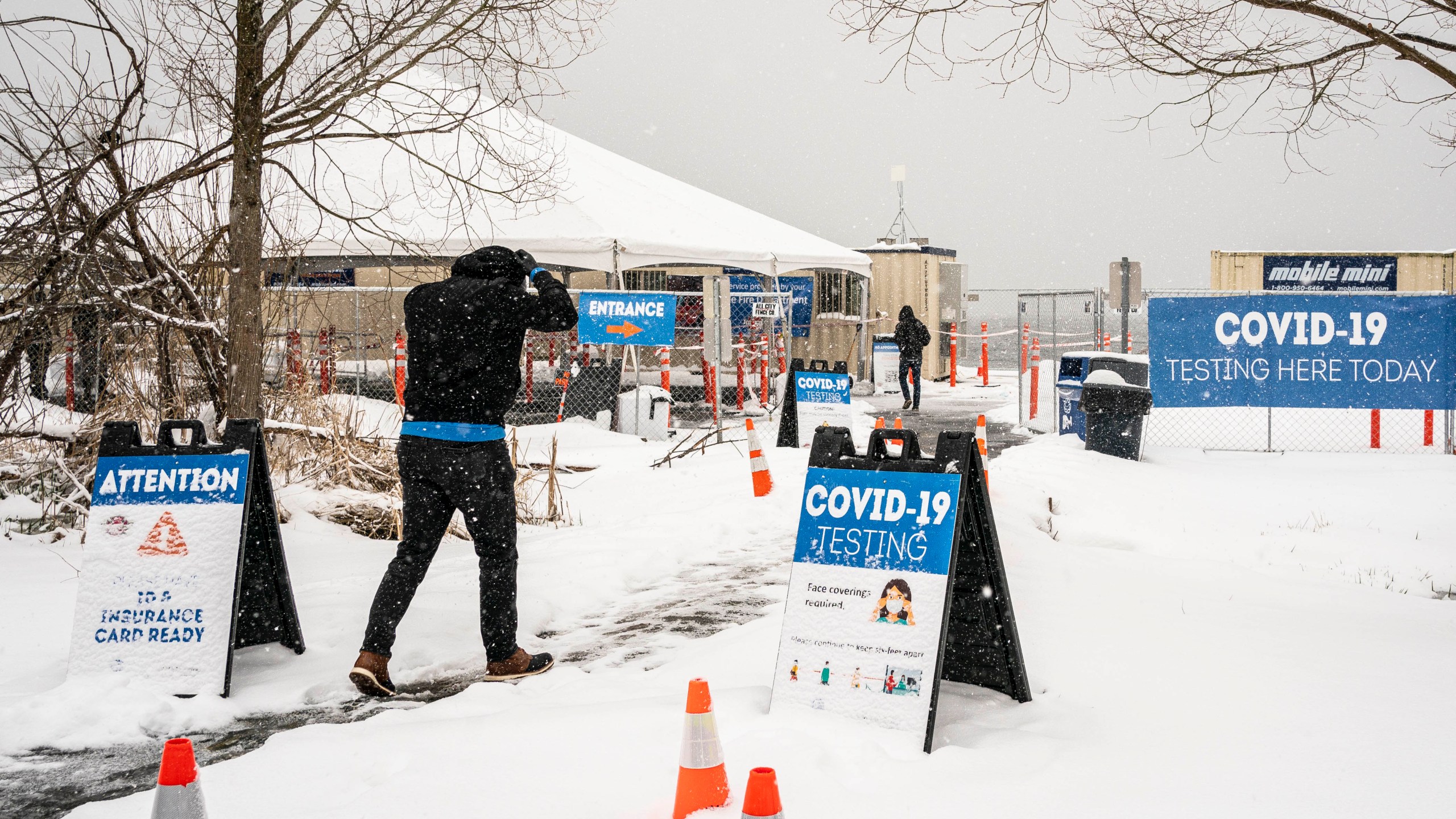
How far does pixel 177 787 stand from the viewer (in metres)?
2.54

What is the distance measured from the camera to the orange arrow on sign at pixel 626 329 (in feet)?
47.5

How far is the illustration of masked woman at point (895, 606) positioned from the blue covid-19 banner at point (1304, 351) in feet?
31.4

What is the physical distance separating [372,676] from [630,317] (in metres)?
10.3

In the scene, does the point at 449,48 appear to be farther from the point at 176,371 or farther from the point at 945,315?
the point at 945,315

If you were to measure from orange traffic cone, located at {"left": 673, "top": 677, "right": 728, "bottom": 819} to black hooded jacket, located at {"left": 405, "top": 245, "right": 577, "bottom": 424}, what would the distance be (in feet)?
6.20

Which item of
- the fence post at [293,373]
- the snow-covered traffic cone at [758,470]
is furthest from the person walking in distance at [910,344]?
the fence post at [293,373]

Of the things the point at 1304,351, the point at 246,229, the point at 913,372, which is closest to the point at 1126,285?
the point at 1304,351

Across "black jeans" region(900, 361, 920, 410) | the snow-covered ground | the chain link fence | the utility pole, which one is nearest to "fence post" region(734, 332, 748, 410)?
the chain link fence

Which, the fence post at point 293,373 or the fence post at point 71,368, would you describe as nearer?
the fence post at point 71,368

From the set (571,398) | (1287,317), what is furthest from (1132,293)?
(571,398)

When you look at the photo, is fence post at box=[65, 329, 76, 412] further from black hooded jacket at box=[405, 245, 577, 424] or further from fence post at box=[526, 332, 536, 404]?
fence post at box=[526, 332, 536, 404]

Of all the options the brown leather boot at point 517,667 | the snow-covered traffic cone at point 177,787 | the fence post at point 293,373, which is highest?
the fence post at point 293,373

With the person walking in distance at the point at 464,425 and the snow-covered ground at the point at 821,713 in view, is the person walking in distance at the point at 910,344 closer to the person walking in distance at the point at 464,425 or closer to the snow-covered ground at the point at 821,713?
the snow-covered ground at the point at 821,713

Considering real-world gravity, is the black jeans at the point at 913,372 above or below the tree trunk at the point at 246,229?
below
